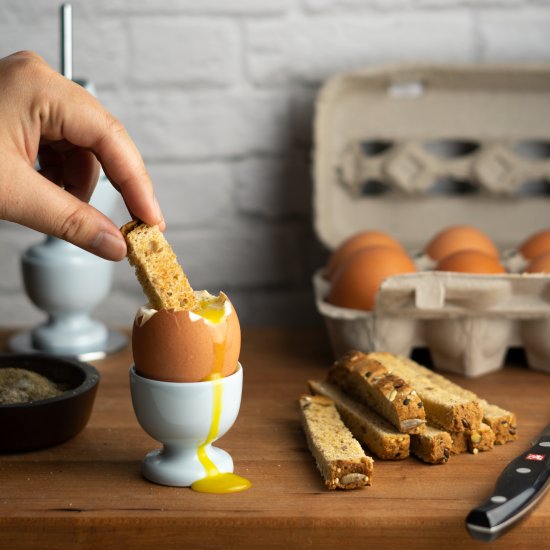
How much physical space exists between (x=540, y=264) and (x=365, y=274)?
0.25 meters

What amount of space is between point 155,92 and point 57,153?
0.54m

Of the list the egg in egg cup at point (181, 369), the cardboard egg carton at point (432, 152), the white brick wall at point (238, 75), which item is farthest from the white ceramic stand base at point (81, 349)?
the egg in egg cup at point (181, 369)

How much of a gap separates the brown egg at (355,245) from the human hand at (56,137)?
0.50m

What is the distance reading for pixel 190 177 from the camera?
5.45 feet

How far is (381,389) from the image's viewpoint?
989 mm

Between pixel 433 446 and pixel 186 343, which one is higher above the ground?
pixel 186 343

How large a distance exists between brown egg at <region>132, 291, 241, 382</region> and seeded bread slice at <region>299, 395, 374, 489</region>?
0.14m

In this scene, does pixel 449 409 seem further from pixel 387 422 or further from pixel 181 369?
pixel 181 369

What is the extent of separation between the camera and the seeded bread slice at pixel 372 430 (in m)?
0.96

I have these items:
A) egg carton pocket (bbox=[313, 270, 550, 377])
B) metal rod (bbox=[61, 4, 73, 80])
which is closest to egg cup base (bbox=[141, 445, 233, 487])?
egg carton pocket (bbox=[313, 270, 550, 377])

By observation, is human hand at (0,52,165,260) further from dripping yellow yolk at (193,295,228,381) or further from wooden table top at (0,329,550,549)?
wooden table top at (0,329,550,549)

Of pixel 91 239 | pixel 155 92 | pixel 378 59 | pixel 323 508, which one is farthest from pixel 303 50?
pixel 323 508

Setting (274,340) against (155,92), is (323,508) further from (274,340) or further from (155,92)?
(155,92)

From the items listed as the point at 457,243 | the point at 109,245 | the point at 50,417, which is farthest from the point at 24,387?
the point at 457,243
